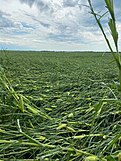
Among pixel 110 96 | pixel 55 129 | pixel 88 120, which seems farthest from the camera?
pixel 110 96

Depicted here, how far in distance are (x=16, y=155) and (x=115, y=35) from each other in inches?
38.3

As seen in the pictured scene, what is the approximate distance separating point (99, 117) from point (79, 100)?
21.1 inches

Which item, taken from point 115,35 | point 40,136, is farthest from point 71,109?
point 115,35

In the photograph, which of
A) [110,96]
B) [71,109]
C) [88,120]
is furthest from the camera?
[110,96]

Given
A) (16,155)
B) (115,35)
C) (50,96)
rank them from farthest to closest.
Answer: (50,96)
(16,155)
(115,35)

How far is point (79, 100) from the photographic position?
2070 millimetres

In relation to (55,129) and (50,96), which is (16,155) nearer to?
(55,129)

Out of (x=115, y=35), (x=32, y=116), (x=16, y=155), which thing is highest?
(x=115, y=35)

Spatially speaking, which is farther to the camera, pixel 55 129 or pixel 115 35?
pixel 55 129

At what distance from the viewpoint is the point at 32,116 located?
5.19 ft

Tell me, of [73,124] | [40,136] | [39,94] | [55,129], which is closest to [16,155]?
[40,136]

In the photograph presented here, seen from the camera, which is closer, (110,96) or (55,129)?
(55,129)

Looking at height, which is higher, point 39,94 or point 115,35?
point 115,35

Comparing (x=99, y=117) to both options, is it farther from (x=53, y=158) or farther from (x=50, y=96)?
(x=50, y=96)
